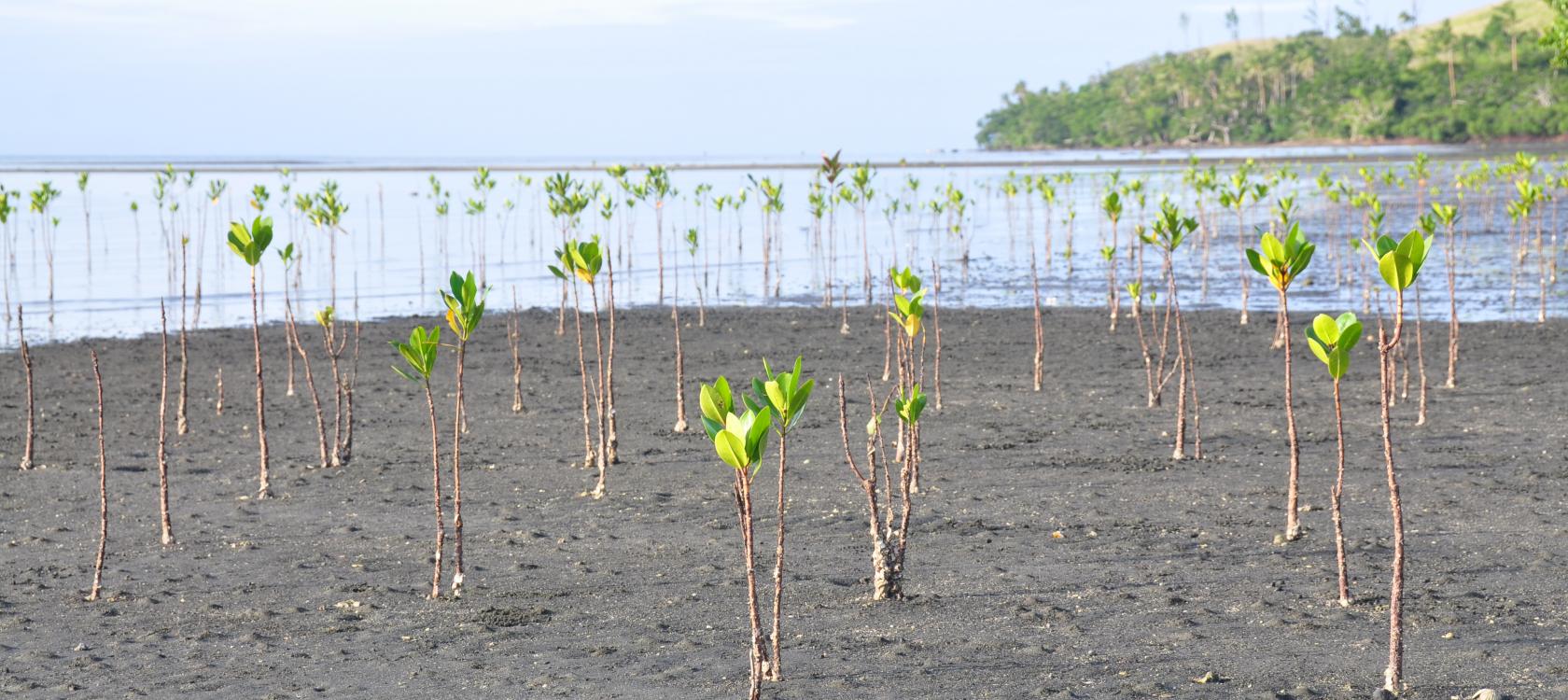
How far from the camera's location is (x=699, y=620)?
640cm

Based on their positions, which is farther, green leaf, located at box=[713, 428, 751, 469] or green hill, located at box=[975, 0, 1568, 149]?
green hill, located at box=[975, 0, 1568, 149]

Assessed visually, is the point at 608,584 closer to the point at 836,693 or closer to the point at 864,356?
the point at 836,693

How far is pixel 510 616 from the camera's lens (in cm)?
650

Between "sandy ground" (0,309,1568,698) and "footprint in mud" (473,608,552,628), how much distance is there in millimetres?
25

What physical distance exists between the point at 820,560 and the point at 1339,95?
4175 inches

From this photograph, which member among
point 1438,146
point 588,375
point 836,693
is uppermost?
point 1438,146

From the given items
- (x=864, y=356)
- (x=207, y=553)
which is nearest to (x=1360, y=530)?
(x=207, y=553)

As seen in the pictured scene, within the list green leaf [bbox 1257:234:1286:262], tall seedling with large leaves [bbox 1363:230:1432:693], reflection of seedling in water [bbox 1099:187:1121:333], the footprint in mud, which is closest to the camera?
tall seedling with large leaves [bbox 1363:230:1432:693]

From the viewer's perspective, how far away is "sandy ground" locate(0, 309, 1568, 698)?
18.6 ft

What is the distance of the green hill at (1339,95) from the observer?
90.5 meters

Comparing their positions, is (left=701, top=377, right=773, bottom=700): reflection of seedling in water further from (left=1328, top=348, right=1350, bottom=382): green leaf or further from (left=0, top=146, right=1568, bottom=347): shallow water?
(left=0, top=146, right=1568, bottom=347): shallow water

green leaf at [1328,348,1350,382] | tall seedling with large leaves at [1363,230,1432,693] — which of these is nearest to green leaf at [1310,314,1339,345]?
green leaf at [1328,348,1350,382]

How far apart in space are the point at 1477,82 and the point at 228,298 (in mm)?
88300

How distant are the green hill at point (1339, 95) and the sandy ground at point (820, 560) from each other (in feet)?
278
